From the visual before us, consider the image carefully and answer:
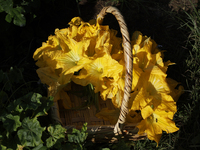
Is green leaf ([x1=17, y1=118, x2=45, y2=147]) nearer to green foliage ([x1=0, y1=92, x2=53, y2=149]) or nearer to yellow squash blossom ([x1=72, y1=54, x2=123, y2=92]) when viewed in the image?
green foliage ([x1=0, y1=92, x2=53, y2=149])

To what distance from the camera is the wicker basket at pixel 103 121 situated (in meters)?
1.12

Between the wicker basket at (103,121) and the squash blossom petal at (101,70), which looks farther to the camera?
the squash blossom petal at (101,70)

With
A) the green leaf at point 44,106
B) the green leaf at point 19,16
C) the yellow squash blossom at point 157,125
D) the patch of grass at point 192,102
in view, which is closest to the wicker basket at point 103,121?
the yellow squash blossom at point 157,125

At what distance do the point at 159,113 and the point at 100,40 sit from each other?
22.3 inches

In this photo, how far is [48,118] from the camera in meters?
1.54

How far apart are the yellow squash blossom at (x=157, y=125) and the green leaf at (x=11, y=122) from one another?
2.18ft

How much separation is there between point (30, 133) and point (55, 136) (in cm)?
12

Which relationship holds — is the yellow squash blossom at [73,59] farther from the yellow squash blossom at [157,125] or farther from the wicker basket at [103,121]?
the yellow squash blossom at [157,125]

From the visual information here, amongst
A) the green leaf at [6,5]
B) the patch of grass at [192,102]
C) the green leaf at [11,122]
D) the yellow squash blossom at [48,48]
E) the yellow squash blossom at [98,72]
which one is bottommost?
the patch of grass at [192,102]

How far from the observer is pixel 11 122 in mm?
1086

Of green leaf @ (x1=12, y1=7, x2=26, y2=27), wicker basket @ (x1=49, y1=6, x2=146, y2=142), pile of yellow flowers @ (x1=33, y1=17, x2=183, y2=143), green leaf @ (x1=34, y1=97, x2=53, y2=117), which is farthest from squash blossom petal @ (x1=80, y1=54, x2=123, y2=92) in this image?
green leaf @ (x1=12, y1=7, x2=26, y2=27)

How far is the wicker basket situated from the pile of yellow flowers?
10cm

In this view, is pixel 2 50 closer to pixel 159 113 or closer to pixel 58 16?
pixel 58 16

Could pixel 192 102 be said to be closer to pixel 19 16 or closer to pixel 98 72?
pixel 98 72
